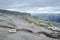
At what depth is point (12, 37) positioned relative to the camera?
42.2 ft

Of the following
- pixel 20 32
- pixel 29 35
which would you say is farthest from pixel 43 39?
pixel 20 32

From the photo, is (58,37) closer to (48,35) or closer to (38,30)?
(48,35)

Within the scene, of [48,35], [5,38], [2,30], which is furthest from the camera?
[48,35]

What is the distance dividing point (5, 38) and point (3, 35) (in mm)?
489

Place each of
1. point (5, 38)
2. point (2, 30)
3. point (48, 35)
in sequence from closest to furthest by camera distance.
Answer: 1. point (5, 38)
2. point (2, 30)
3. point (48, 35)

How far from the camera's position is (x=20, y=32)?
559 inches

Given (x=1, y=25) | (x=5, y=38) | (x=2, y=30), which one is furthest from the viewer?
(x=1, y=25)

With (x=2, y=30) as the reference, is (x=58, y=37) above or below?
below

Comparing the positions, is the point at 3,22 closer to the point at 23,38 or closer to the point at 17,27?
the point at 17,27

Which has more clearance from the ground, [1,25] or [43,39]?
[1,25]

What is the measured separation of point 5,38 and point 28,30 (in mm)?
3514

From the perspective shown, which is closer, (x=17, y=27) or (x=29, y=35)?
(x=29, y=35)

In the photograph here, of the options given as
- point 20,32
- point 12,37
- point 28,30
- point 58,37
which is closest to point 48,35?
point 58,37

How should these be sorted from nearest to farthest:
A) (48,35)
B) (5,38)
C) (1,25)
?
(5,38) < (1,25) < (48,35)
